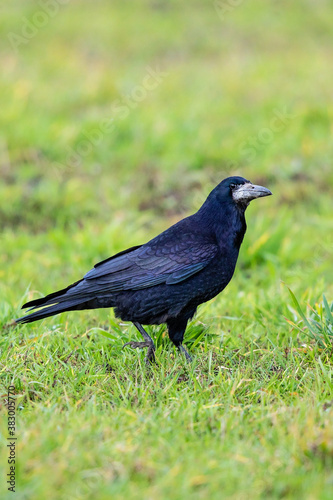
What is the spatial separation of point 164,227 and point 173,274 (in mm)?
2617

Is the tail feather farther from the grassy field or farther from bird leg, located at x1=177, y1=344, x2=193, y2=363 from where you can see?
bird leg, located at x1=177, y1=344, x2=193, y2=363

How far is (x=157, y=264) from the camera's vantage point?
3.65 m

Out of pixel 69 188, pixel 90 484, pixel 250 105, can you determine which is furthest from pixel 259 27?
pixel 90 484

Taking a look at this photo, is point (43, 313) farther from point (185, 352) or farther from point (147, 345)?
point (185, 352)

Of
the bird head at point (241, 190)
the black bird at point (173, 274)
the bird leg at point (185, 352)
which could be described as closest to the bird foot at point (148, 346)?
the black bird at point (173, 274)

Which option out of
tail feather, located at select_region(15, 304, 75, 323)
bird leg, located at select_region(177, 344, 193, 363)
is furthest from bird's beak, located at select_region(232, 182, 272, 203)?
tail feather, located at select_region(15, 304, 75, 323)

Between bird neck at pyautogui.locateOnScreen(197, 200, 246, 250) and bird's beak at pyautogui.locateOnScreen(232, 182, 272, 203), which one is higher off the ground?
bird's beak at pyautogui.locateOnScreen(232, 182, 272, 203)

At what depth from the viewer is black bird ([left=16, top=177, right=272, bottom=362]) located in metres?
3.55

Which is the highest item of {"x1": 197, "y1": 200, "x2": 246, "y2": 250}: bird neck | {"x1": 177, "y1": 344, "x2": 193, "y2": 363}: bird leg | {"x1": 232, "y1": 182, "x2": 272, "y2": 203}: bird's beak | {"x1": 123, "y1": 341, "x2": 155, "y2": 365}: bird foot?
{"x1": 232, "y1": 182, "x2": 272, "y2": 203}: bird's beak

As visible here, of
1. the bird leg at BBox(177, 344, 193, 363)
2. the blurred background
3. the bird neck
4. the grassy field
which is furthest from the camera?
the blurred background

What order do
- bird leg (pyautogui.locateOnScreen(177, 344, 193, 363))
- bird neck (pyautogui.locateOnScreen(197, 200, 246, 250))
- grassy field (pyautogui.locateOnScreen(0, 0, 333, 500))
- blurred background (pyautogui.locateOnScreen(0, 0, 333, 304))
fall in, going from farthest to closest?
blurred background (pyautogui.locateOnScreen(0, 0, 333, 304))
bird neck (pyautogui.locateOnScreen(197, 200, 246, 250))
bird leg (pyautogui.locateOnScreen(177, 344, 193, 363))
grassy field (pyautogui.locateOnScreen(0, 0, 333, 500))

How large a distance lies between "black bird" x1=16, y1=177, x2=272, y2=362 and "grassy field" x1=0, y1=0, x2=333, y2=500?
202mm

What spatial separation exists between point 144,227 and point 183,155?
1630 millimetres

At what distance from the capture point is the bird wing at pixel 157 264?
3539 millimetres
